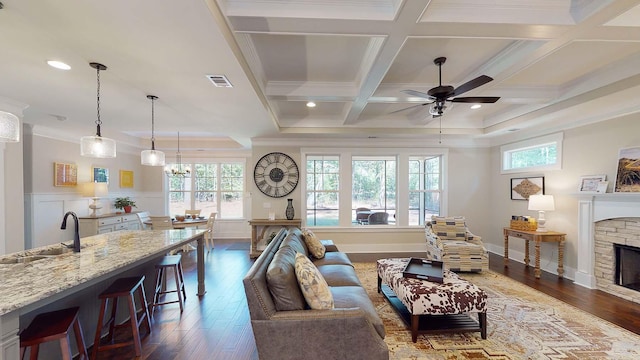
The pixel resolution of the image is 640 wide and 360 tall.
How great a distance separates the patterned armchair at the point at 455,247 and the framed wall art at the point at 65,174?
677 cm

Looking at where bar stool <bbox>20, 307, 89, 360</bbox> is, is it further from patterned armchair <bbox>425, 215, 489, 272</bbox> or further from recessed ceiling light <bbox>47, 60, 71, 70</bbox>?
patterned armchair <bbox>425, 215, 489, 272</bbox>

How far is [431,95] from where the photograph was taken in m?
2.94

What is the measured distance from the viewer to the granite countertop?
1.44 metres

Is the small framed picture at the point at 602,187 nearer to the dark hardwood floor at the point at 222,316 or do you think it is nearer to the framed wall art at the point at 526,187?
the framed wall art at the point at 526,187

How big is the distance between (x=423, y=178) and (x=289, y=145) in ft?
10.1

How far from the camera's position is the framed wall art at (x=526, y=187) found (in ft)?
15.5

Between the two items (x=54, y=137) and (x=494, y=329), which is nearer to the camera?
(x=494, y=329)

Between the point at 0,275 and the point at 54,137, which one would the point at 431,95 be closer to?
the point at 0,275

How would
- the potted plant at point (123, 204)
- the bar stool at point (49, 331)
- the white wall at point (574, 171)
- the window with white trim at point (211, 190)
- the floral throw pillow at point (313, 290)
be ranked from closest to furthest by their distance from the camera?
1. the bar stool at point (49, 331)
2. the floral throw pillow at point (313, 290)
3. the white wall at point (574, 171)
4. the potted plant at point (123, 204)
5. the window with white trim at point (211, 190)

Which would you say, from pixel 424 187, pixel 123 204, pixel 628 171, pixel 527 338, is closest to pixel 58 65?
pixel 123 204

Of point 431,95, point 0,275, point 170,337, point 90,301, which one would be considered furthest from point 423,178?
point 0,275

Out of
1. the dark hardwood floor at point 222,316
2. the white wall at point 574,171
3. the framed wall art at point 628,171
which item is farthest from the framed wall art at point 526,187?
the dark hardwood floor at point 222,316

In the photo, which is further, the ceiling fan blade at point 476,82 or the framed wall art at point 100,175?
the framed wall art at point 100,175

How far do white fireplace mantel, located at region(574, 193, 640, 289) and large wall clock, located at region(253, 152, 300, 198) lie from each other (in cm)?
467
